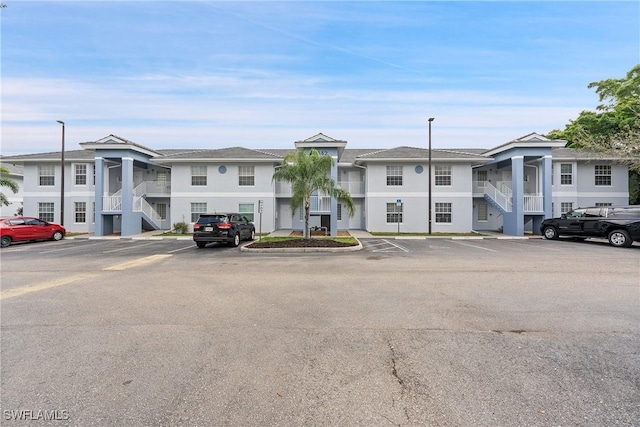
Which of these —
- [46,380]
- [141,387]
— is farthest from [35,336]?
[141,387]

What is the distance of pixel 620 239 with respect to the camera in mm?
15773

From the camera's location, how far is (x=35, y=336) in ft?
15.0

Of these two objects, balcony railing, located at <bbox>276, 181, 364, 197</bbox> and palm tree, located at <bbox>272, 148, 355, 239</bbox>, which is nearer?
palm tree, located at <bbox>272, 148, 355, 239</bbox>

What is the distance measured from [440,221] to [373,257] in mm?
13563

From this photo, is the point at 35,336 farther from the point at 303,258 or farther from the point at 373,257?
the point at 373,257

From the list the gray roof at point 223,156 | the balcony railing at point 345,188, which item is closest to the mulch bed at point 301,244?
the gray roof at point 223,156

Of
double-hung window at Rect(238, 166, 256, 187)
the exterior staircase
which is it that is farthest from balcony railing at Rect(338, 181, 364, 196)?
the exterior staircase

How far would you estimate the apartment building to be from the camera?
22438 mm

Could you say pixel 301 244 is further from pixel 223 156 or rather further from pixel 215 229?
pixel 223 156

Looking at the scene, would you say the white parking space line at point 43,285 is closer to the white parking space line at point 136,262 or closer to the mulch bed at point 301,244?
the white parking space line at point 136,262

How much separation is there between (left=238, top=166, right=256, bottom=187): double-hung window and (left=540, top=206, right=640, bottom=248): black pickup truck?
63.6ft

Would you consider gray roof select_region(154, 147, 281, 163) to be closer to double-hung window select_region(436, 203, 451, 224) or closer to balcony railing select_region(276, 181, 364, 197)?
balcony railing select_region(276, 181, 364, 197)

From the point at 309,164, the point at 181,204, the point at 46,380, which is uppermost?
the point at 309,164

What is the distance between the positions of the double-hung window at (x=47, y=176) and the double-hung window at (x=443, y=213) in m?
28.9
